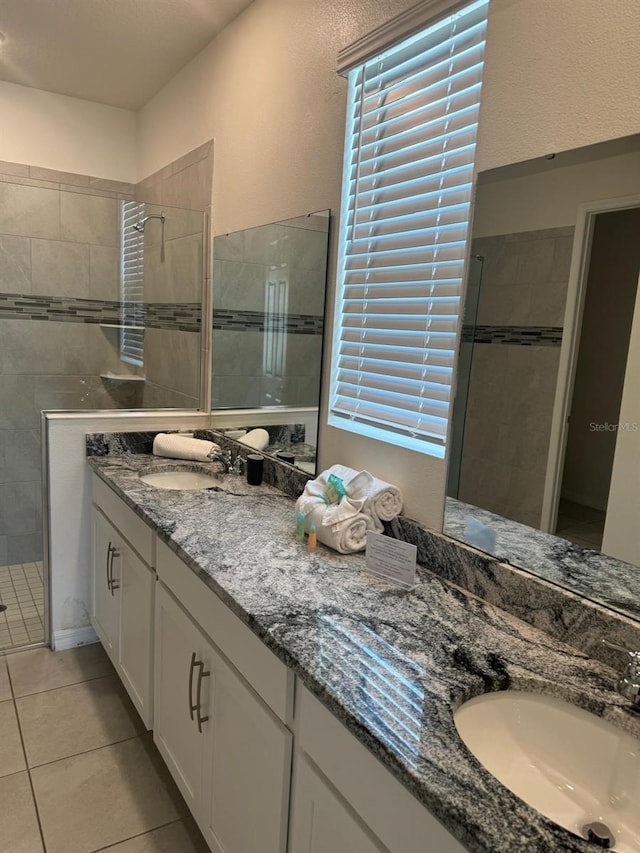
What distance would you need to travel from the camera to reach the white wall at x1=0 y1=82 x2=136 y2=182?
128 inches

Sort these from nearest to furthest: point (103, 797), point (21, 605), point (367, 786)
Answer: point (367, 786), point (103, 797), point (21, 605)

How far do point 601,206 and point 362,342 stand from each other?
81 centimetres

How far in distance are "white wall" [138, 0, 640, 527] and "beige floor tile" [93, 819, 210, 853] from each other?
1.13 meters

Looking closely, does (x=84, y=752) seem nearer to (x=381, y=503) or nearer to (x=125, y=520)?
(x=125, y=520)

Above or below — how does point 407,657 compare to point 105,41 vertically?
below

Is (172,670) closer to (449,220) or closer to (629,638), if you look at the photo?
(629,638)

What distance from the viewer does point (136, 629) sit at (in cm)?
199

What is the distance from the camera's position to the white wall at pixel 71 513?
2.47 metres

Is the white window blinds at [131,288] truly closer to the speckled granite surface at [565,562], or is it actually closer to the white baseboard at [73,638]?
the white baseboard at [73,638]

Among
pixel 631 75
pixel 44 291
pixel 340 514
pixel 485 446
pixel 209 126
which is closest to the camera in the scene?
pixel 631 75

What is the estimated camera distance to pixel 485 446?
1414mm

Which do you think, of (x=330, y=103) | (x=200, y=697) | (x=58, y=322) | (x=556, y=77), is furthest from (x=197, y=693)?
(x=58, y=322)

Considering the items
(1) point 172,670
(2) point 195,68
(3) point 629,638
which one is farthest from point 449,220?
(2) point 195,68

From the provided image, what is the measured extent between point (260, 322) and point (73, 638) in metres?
1.63
